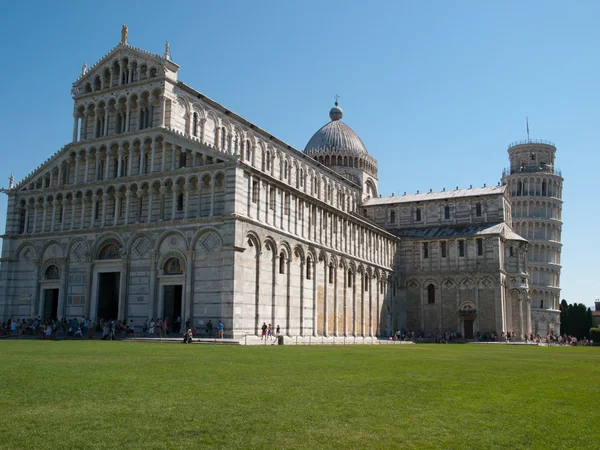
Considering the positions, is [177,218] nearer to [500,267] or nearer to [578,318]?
[500,267]

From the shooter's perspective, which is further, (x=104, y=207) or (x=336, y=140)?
Answer: (x=336, y=140)

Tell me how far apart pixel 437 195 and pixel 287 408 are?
205ft

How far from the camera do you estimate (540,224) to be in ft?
289

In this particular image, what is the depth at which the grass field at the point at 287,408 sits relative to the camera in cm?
814

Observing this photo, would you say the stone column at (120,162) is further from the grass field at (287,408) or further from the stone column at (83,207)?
the grass field at (287,408)

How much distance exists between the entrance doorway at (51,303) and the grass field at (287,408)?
2954 centimetres

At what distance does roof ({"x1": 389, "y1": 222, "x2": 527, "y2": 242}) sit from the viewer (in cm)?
6281

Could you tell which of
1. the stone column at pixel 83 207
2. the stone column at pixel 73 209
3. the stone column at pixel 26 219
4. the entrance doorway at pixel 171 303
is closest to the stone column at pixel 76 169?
the stone column at pixel 73 209

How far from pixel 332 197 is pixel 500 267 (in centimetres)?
1835

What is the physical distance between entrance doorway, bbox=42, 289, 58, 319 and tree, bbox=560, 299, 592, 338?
72.2 metres

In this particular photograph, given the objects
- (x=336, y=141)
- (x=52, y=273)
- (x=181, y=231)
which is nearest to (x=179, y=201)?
(x=181, y=231)

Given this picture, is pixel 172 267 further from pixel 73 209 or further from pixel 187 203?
pixel 73 209

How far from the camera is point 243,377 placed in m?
14.2

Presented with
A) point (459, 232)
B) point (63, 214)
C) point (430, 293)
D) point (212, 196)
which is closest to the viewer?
point (212, 196)
